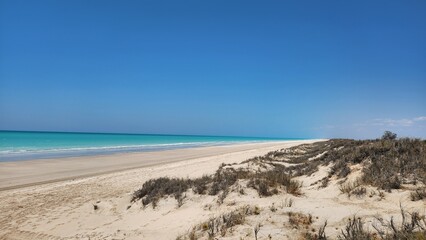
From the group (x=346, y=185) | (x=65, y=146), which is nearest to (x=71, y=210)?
(x=346, y=185)

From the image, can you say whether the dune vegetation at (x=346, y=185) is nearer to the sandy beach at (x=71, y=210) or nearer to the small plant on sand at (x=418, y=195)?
the small plant on sand at (x=418, y=195)

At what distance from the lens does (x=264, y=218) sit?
6.07 m

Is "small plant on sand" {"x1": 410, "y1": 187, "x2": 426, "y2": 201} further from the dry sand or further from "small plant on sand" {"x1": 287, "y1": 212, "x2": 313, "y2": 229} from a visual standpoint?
"small plant on sand" {"x1": 287, "y1": 212, "x2": 313, "y2": 229}

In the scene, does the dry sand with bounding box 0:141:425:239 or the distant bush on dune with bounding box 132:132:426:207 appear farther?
the distant bush on dune with bounding box 132:132:426:207

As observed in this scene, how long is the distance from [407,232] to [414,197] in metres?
2.36

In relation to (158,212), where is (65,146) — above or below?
above

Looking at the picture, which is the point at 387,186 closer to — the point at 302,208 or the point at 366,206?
the point at 366,206

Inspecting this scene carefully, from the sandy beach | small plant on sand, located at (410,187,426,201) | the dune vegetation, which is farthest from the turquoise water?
small plant on sand, located at (410,187,426,201)

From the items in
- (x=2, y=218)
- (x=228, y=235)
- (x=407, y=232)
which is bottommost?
(x=2, y=218)

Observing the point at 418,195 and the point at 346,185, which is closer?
the point at 418,195

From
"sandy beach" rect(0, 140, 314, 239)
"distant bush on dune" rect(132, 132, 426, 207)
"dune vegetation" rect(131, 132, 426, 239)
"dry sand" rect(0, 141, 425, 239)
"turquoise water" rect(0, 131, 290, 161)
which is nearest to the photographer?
"dune vegetation" rect(131, 132, 426, 239)

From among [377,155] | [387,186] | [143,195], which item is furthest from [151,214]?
[377,155]

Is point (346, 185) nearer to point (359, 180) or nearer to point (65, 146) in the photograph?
point (359, 180)

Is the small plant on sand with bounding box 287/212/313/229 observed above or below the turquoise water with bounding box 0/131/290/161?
above
